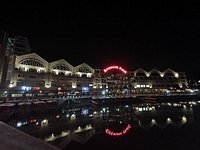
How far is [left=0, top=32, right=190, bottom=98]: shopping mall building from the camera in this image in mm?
48969

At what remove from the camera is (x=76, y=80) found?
215 ft

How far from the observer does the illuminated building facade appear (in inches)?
1978

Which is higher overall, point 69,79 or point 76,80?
point 69,79

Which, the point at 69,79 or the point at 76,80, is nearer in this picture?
the point at 69,79

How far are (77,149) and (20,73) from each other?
153 feet

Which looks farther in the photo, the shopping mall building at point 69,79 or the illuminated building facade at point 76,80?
the illuminated building facade at point 76,80

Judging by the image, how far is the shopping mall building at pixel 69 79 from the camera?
48969 mm

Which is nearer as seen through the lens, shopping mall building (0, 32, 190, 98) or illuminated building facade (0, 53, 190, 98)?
shopping mall building (0, 32, 190, 98)

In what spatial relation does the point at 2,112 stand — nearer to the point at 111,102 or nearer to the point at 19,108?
the point at 19,108

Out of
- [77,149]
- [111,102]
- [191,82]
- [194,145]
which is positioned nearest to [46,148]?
[77,149]

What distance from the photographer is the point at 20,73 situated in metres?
50.6

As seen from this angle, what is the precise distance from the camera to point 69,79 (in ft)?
209

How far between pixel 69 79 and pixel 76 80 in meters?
3.49

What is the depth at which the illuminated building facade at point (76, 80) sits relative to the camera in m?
50.2
